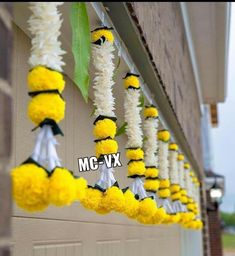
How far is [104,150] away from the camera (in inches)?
63.3

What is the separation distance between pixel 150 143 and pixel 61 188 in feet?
5.35

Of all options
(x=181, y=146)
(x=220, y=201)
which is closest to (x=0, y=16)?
(x=181, y=146)

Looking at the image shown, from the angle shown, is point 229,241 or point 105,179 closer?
point 105,179

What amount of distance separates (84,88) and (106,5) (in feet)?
1.95

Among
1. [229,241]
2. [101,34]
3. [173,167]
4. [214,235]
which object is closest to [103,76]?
[101,34]

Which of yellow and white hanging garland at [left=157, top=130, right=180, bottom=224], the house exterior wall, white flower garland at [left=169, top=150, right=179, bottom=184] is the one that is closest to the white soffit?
white flower garland at [left=169, top=150, right=179, bottom=184]

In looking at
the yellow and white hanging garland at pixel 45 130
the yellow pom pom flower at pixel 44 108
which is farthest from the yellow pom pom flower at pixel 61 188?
the yellow pom pom flower at pixel 44 108

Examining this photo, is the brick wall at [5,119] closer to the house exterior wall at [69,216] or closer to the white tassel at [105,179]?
the white tassel at [105,179]

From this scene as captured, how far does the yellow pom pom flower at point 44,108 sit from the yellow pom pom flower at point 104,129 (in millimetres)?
547

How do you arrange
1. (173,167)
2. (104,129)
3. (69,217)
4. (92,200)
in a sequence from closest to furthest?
(92,200)
(104,129)
(69,217)
(173,167)

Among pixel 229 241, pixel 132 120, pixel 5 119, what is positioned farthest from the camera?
pixel 229 241

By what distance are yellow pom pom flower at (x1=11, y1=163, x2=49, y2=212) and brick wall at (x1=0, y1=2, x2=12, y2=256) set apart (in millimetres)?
91

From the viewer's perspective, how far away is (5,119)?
34.4 inches

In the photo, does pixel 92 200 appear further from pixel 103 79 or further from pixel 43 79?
pixel 43 79
